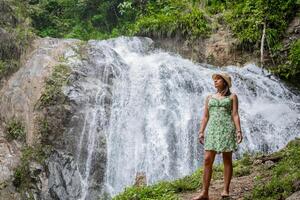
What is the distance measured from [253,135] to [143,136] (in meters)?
2.75

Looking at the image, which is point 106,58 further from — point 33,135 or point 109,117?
point 33,135

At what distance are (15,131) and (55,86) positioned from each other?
1.60 metres

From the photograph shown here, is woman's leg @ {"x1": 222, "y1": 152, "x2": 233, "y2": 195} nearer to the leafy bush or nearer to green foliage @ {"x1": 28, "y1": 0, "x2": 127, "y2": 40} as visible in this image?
the leafy bush

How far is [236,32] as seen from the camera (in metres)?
16.4

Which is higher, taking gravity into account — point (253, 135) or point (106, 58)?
point (106, 58)

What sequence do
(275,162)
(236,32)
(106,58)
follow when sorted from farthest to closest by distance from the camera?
1. (236,32)
2. (106,58)
3. (275,162)

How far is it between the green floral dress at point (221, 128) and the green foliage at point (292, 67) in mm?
9362

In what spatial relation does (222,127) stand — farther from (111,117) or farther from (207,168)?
(111,117)

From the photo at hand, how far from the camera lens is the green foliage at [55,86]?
41.8 ft

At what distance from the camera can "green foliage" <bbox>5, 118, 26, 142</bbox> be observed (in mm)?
12320

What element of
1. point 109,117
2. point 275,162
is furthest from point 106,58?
point 275,162

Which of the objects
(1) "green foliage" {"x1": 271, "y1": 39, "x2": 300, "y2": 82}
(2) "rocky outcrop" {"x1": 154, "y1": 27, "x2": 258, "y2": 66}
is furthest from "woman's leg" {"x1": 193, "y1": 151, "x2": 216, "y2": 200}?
(2) "rocky outcrop" {"x1": 154, "y1": 27, "x2": 258, "y2": 66}

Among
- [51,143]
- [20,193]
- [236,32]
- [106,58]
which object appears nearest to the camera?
[20,193]

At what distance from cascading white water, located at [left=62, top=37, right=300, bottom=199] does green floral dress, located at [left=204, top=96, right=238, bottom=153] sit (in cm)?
549
